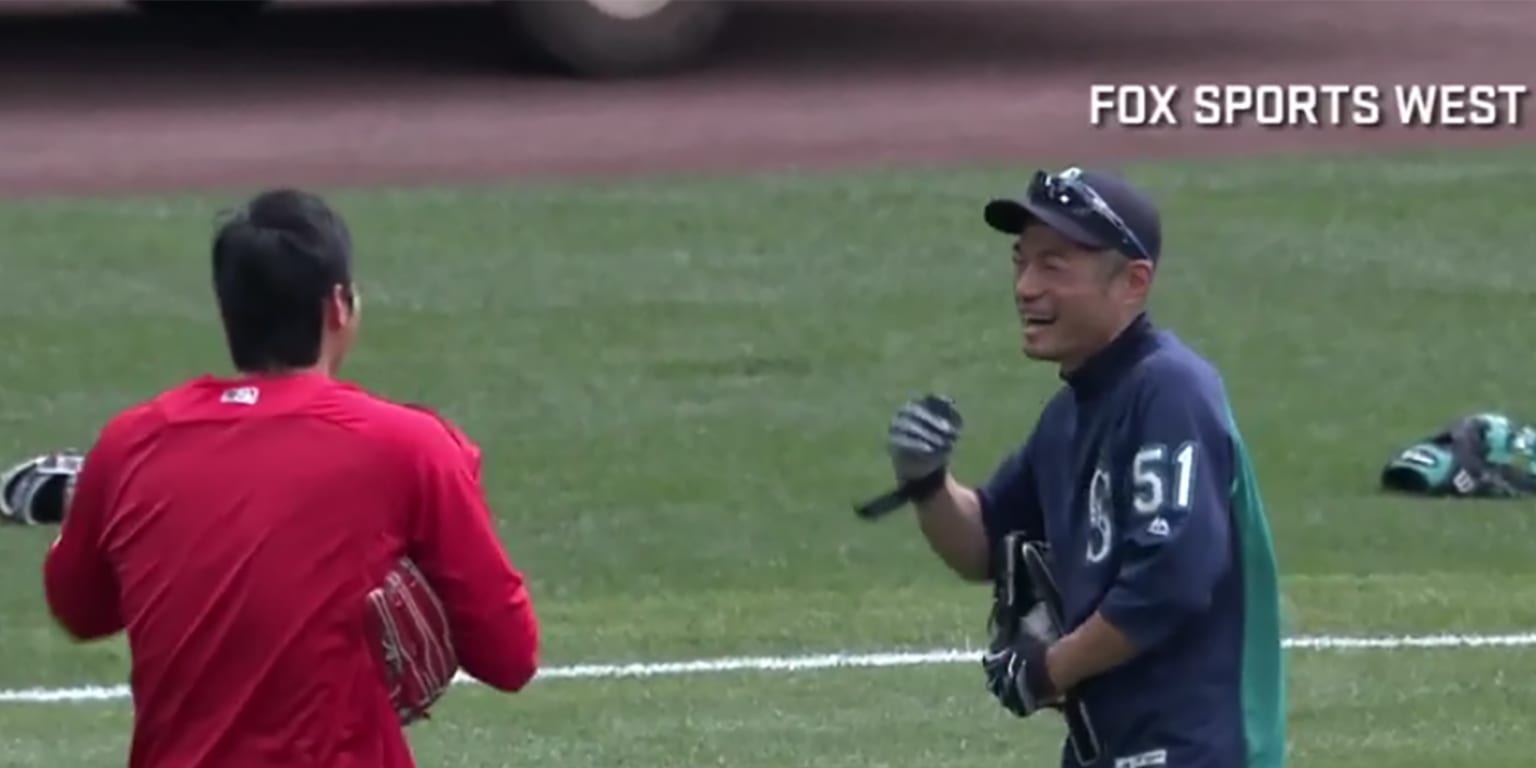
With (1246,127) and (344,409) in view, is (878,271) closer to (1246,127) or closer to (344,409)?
(1246,127)

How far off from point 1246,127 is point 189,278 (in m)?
6.06

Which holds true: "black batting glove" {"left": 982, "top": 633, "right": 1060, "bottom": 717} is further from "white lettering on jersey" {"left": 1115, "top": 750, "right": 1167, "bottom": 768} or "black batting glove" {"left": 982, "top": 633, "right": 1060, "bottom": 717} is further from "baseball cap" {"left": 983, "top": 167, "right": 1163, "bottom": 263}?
"baseball cap" {"left": 983, "top": 167, "right": 1163, "bottom": 263}

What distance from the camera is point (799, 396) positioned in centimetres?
1149

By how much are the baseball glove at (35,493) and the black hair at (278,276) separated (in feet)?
18.6

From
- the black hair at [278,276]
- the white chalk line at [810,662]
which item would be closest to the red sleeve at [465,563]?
the black hair at [278,276]

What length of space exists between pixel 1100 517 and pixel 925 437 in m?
0.32

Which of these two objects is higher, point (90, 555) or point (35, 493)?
point (90, 555)

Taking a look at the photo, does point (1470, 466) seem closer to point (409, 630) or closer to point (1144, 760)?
point (1144, 760)

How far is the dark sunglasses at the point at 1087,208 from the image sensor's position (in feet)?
14.6

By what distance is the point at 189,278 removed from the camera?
523 inches

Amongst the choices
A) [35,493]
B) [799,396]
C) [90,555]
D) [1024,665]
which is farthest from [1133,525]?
[799,396]

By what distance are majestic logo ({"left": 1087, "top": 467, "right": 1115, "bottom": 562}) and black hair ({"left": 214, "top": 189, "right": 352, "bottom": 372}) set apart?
1.12 m

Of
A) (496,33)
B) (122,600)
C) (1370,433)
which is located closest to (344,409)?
(122,600)

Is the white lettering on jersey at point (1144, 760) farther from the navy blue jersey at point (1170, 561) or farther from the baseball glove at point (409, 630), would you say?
the baseball glove at point (409, 630)
